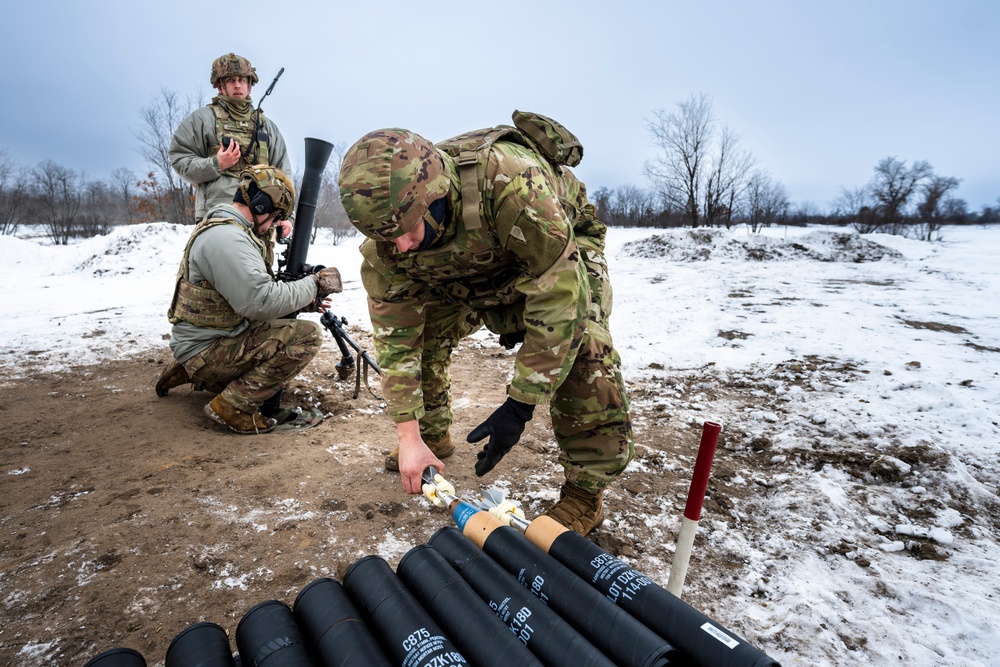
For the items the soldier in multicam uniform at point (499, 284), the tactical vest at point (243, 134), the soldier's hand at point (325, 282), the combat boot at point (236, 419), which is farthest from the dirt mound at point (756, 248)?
the combat boot at point (236, 419)

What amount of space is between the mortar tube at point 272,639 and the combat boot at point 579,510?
1240mm

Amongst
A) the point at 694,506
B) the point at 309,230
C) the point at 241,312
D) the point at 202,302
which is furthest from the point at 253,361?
the point at 694,506

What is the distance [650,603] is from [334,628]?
2.98 ft

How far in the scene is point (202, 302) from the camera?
3.18m

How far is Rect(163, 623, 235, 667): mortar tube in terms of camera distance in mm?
1280

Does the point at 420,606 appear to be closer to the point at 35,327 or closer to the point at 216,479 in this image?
the point at 216,479

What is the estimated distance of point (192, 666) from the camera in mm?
1260

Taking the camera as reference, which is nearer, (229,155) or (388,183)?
(388,183)

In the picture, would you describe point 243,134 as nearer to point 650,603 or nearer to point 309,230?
point 309,230

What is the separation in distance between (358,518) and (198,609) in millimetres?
744

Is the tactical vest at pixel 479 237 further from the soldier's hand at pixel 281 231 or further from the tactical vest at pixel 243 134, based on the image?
the tactical vest at pixel 243 134

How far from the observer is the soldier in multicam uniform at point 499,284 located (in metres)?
1.86

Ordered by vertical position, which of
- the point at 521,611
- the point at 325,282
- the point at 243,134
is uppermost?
the point at 243,134

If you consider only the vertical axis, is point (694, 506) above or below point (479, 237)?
below
